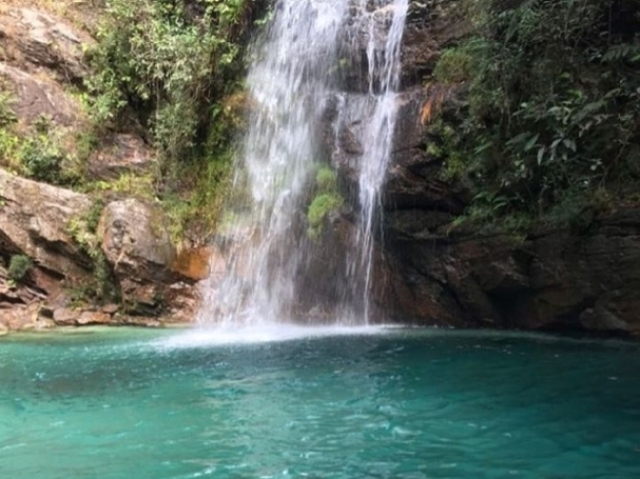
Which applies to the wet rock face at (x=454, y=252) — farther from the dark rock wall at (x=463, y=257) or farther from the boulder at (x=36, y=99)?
the boulder at (x=36, y=99)

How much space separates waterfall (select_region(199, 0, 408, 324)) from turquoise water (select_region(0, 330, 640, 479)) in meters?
3.29

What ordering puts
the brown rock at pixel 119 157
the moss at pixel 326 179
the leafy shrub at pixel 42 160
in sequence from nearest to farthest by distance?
the moss at pixel 326 179
the leafy shrub at pixel 42 160
the brown rock at pixel 119 157

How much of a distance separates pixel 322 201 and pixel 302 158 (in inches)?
64.8

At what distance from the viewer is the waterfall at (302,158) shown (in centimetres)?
1277

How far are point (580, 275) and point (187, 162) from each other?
33.4 ft

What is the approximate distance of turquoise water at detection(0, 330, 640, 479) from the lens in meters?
4.74

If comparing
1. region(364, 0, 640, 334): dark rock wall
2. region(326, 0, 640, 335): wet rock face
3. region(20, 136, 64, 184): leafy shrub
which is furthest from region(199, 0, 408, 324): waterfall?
region(20, 136, 64, 184): leafy shrub

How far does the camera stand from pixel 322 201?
13148 millimetres

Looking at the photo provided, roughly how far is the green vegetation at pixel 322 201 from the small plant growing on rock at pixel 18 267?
20.1 feet

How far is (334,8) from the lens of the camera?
49.0ft

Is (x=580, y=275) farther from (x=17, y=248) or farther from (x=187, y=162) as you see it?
(x=17, y=248)

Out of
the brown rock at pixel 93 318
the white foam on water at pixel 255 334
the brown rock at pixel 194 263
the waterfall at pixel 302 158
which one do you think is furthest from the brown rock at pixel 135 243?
the white foam on water at pixel 255 334

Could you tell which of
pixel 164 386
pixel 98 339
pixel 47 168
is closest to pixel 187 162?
pixel 47 168

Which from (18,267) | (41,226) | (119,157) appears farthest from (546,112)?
(119,157)
